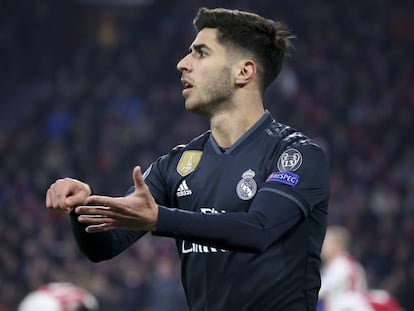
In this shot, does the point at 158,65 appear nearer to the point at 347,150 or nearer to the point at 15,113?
the point at 15,113

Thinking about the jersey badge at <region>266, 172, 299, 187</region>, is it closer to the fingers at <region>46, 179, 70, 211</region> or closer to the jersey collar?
the jersey collar

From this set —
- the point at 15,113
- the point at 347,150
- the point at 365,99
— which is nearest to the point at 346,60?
the point at 365,99

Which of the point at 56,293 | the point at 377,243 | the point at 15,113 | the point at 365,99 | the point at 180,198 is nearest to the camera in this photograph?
the point at 180,198

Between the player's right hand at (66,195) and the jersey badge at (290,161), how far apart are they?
68 cm

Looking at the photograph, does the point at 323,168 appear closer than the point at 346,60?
Yes

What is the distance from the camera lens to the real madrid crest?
3.55 m

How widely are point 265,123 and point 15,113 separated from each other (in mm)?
16317

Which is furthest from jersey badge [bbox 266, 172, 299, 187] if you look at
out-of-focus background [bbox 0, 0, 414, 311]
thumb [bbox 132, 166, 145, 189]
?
out-of-focus background [bbox 0, 0, 414, 311]

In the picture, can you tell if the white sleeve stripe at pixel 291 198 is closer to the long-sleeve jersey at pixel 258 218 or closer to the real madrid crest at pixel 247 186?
the long-sleeve jersey at pixel 258 218

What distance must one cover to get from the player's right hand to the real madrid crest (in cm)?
57

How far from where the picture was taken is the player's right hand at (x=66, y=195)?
10.7 ft

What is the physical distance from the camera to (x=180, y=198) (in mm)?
3744

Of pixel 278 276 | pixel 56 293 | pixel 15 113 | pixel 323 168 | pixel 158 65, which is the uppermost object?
pixel 323 168

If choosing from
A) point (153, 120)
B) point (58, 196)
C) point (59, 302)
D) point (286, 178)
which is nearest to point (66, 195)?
point (58, 196)
